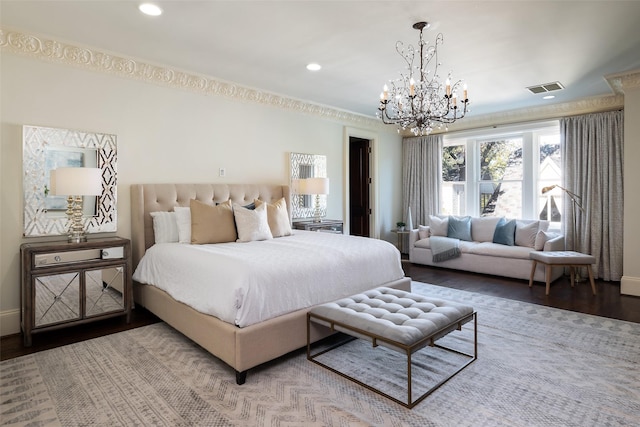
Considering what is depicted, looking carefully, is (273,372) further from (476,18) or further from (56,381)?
(476,18)

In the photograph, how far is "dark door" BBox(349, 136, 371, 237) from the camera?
22.3ft

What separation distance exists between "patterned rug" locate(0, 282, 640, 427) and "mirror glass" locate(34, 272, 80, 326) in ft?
1.02

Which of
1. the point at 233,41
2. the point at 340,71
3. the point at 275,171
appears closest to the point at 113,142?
the point at 233,41

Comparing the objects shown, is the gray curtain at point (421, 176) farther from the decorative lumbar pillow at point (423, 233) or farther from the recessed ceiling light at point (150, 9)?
the recessed ceiling light at point (150, 9)

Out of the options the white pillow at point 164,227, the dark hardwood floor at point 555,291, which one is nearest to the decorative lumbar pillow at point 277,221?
the white pillow at point 164,227

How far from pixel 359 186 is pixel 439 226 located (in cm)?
167

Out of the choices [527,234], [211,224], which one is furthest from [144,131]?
[527,234]

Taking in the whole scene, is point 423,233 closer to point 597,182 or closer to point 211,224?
point 597,182

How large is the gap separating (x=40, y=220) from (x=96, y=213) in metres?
0.44

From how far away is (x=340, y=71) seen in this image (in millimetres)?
4125

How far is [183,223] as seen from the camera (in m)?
3.65

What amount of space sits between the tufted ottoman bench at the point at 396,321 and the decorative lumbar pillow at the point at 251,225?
1398 millimetres

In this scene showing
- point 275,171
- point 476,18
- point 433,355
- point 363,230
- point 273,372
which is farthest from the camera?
point 363,230

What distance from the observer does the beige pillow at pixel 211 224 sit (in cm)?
354
